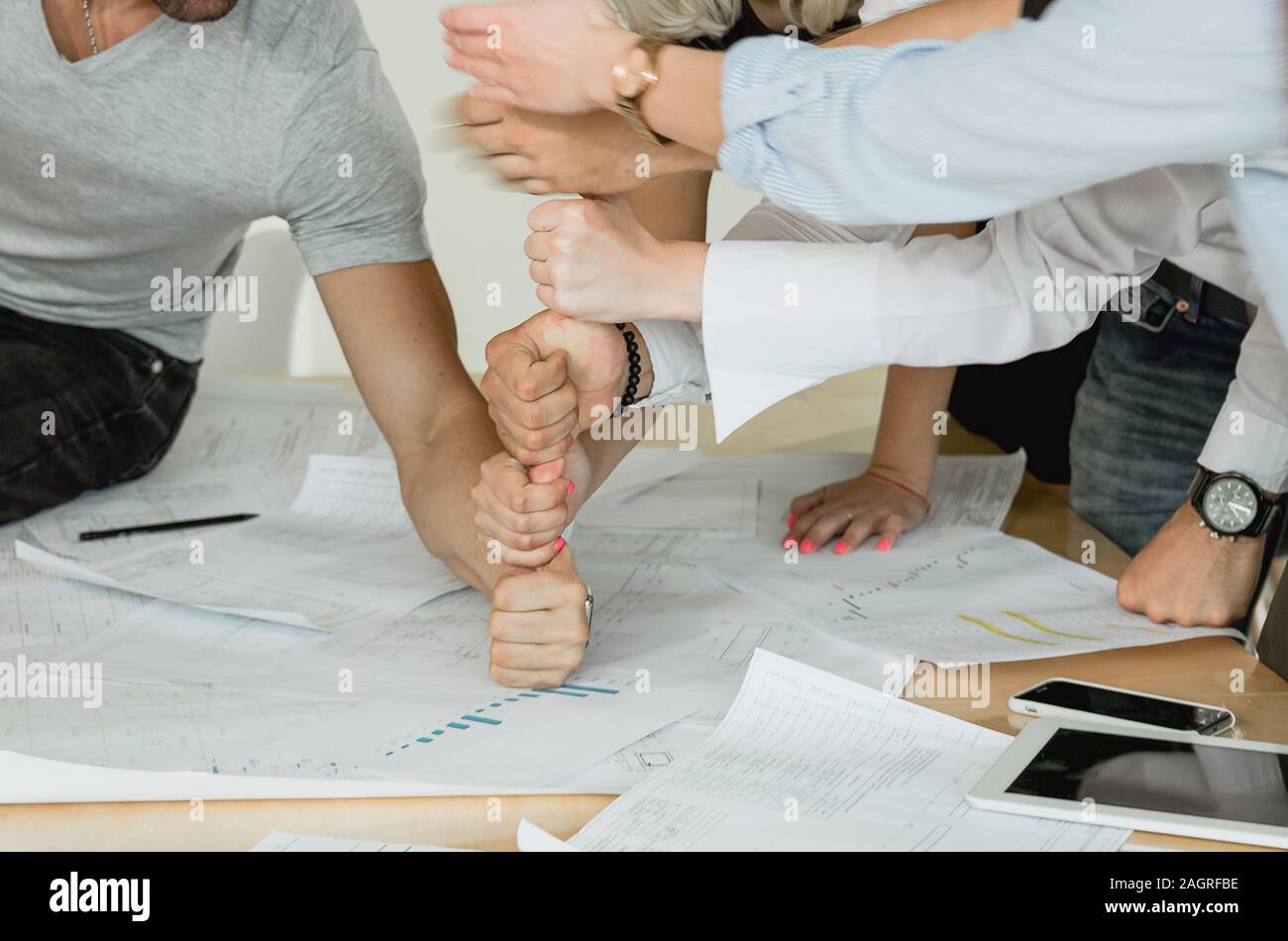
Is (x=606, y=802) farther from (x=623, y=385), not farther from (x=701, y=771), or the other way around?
(x=623, y=385)

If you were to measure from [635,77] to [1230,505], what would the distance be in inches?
20.6

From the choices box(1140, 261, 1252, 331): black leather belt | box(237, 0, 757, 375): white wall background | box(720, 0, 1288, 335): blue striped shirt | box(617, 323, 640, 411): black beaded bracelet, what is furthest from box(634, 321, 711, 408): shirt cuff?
box(237, 0, 757, 375): white wall background

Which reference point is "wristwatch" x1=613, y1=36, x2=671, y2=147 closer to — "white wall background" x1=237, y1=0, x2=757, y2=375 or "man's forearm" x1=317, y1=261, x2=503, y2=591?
"man's forearm" x1=317, y1=261, x2=503, y2=591

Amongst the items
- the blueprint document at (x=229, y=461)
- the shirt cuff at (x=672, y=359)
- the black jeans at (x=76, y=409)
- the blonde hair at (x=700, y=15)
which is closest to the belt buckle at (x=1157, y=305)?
the blonde hair at (x=700, y=15)

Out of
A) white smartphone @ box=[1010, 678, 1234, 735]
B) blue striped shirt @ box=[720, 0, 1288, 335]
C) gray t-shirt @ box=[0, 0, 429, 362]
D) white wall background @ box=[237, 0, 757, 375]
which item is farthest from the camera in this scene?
white wall background @ box=[237, 0, 757, 375]

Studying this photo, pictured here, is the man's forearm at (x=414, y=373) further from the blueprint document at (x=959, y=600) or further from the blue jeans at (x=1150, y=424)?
the blue jeans at (x=1150, y=424)

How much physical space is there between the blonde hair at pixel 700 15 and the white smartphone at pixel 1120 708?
705 mm

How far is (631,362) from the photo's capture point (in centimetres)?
93

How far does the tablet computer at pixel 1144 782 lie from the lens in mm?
644

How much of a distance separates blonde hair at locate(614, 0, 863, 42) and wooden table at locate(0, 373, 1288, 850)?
55 centimetres

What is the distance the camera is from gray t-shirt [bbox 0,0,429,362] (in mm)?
1202

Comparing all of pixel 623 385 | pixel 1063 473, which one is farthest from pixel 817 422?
pixel 623 385
